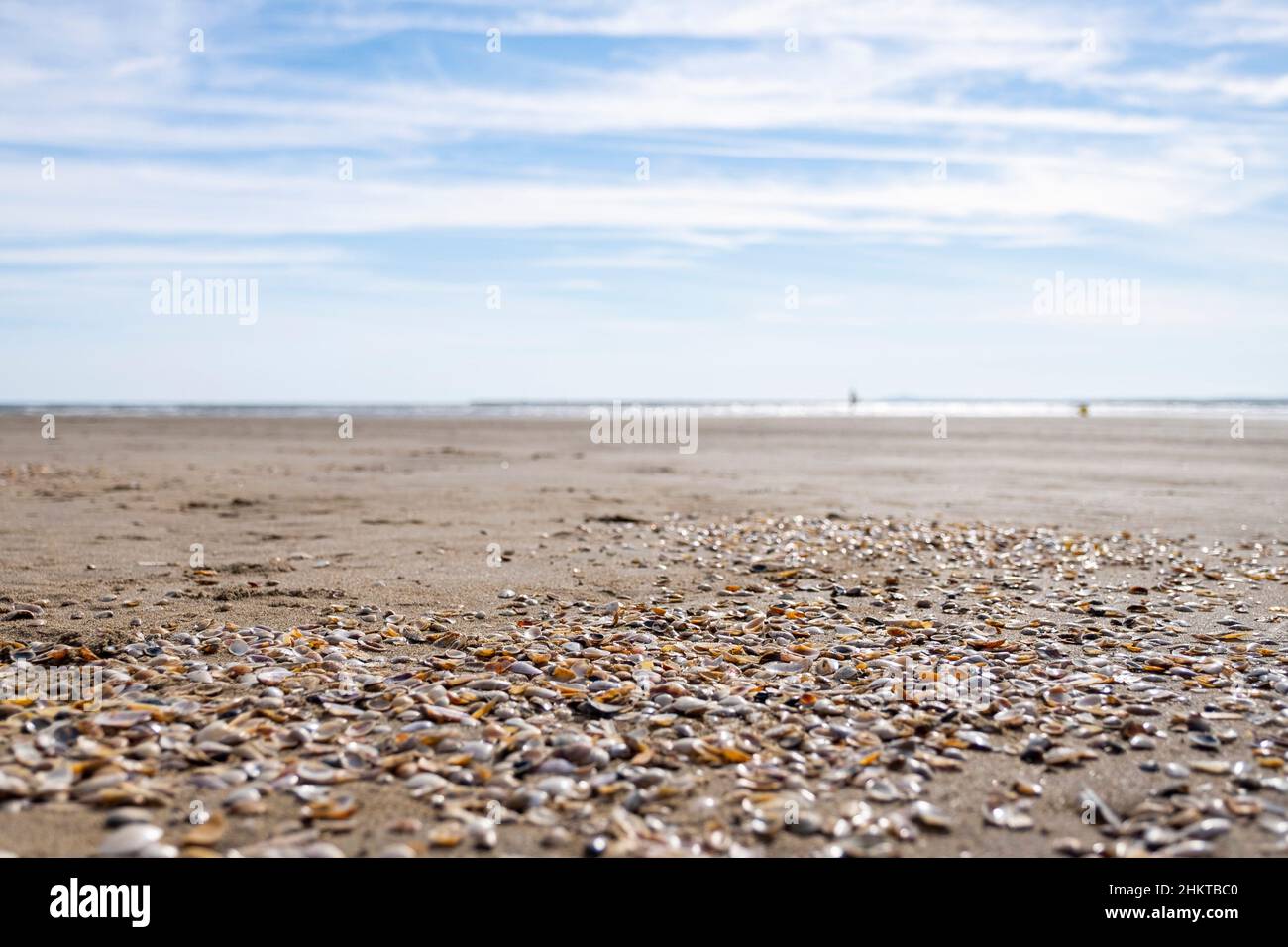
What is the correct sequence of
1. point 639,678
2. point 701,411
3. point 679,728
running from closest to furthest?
point 679,728 < point 639,678 < point 701,411

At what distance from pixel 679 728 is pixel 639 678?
848mm

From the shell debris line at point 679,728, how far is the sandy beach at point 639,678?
0.9 inches

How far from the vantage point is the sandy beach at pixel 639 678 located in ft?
13.8

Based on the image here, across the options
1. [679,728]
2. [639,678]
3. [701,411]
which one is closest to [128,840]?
[679,728]

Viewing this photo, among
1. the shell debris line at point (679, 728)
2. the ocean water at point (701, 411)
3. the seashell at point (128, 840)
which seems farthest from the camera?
the ocean water at point (701, 411)

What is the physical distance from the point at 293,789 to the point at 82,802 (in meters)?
0.83

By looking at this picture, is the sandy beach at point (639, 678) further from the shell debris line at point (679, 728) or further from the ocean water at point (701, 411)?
the ocean water at point (701, 411)

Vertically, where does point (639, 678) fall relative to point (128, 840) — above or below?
above

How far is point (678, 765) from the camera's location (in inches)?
189

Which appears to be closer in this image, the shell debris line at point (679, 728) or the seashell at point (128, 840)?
the seashell at point (128, 840)

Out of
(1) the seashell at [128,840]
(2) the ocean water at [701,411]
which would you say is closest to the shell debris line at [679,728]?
(1) the seashell at [128,840]

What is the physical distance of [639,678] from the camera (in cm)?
604

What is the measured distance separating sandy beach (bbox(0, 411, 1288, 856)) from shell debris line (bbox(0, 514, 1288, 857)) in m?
0.02

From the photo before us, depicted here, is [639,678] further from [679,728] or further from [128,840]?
[128,840]
